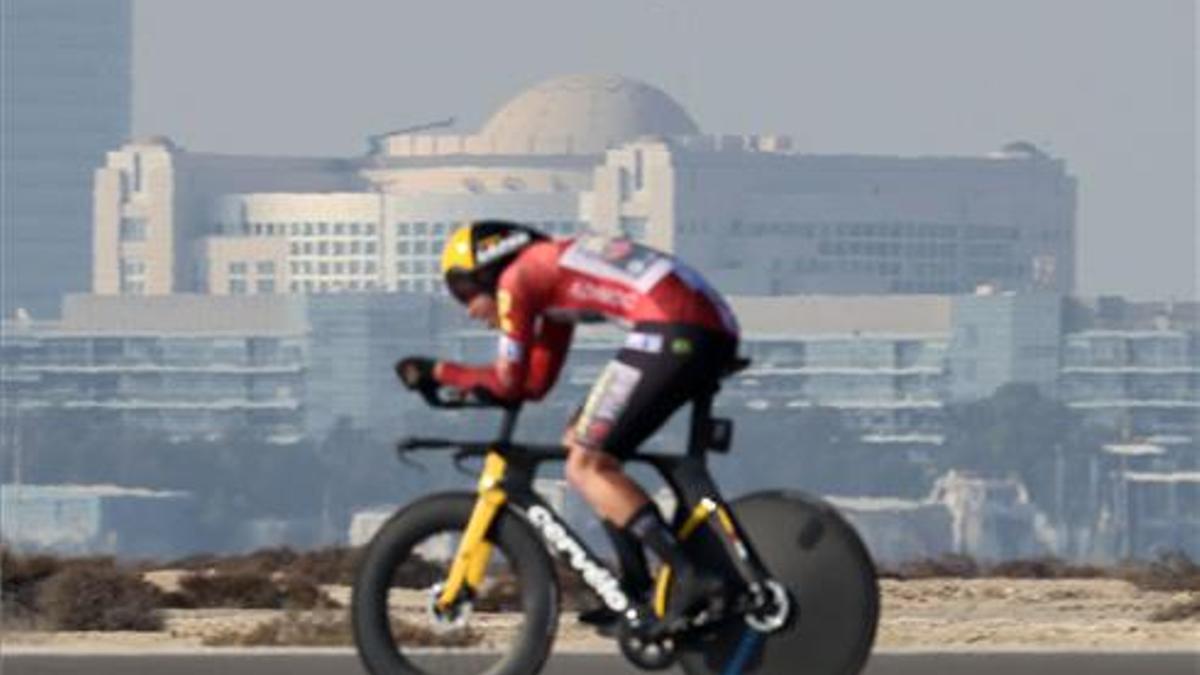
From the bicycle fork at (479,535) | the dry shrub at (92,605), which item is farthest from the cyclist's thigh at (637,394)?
the dry shrub at (92,605)

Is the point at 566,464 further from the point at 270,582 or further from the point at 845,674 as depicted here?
the point at 270,582

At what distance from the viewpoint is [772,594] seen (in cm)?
1659

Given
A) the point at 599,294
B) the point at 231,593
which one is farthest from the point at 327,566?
the point at 599,294

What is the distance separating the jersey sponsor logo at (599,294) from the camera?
16.4 metres

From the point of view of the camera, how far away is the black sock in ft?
54.5

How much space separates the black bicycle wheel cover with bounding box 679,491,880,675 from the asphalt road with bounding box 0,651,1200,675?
198 cm

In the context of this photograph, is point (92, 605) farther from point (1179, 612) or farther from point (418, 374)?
point (418, 374)

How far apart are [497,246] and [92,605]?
656cm

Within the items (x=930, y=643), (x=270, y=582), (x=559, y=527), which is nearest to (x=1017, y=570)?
(x=270, y=582)

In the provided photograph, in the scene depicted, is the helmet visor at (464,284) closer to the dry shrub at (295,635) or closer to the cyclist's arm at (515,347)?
the cyclist's arm at (515,347)

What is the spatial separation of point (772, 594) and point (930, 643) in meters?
4.58

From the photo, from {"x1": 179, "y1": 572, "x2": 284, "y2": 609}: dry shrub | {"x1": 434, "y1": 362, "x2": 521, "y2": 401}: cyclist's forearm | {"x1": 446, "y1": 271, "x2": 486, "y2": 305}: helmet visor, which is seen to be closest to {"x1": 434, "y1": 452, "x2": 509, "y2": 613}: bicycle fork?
{"x1": 434, "y1": 362, "x2": 521, "y2": 401}: cyclist's forearm

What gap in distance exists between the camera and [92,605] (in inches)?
899

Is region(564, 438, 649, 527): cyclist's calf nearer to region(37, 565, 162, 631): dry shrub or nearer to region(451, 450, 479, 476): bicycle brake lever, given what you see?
region(451, 450, 479, 476): bicycle brake lever
